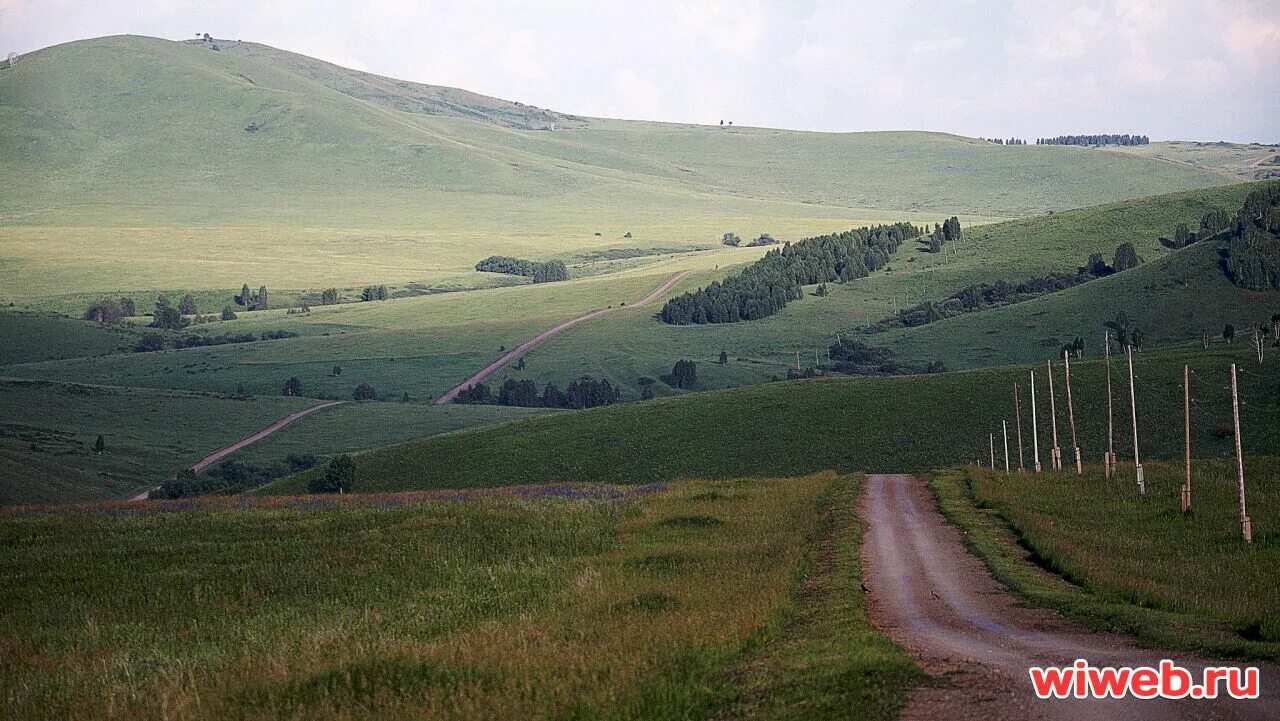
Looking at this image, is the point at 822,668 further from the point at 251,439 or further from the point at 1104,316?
the point at 1104,316

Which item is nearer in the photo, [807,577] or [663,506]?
[807,577]

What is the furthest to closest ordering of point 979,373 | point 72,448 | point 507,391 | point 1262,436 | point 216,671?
point 507,391
point 72,448
point 979,373
point 1262,436
point 216,671

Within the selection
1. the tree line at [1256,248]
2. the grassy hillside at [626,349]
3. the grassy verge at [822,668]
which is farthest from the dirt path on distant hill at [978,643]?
the tree line at [1256,248]

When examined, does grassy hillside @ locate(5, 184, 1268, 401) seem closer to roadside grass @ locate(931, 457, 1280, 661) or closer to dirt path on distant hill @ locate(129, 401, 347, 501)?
dirt path on distant hill @ locate(129, 401, 347, 501)

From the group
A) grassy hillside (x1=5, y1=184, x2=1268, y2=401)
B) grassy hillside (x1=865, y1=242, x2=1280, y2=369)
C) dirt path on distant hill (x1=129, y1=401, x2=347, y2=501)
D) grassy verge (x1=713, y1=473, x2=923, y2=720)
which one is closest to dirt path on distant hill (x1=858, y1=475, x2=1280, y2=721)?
grassy verge (x1=713, y1=473, x2=923, y2=720)

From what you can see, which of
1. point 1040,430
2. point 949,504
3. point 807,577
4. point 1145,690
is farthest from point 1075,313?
point 1145,690

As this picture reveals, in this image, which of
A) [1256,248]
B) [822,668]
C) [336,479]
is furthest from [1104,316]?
[822,668]

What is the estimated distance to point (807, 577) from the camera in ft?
84.2

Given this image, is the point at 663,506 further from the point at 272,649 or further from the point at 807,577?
the point at 272,649

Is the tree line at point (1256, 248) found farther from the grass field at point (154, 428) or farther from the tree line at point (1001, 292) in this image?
the grass field at point (154, 428)

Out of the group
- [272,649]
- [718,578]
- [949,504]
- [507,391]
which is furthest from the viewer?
[507,391]

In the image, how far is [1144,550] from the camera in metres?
29.2

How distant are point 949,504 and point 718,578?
18660 millimetres

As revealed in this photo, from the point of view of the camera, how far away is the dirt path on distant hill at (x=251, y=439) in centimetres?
11006
